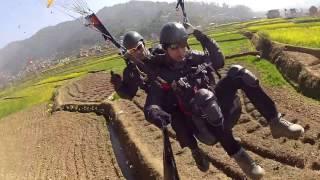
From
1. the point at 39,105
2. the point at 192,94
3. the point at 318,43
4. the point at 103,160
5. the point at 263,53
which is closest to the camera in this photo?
the point at 192,94

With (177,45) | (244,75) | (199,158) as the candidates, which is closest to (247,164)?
(199,158)

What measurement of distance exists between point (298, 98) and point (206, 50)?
7817 mm

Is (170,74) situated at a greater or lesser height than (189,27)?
lesser

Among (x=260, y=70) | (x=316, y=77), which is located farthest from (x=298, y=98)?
(x=260, y=70)

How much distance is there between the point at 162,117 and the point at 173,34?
132cm

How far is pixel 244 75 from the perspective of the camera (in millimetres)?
6309

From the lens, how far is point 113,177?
1239 cm

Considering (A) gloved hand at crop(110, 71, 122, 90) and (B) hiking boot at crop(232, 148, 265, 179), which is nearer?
(B) hiking boot at crop(232, 148, 265, 179)

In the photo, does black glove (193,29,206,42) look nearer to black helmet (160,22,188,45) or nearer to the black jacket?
the black jacket

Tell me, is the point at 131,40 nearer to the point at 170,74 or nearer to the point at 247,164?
the point at 170,74

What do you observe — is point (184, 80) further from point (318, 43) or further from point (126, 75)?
point (318, 43)

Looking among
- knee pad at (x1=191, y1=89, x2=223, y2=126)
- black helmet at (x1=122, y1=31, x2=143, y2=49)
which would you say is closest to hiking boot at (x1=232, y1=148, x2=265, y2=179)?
knee pad at (x1=191, y1=89, x2=223, y2=126)

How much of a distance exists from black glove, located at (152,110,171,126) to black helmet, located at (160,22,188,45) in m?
1.16

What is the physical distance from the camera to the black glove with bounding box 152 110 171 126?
6.17 metres
